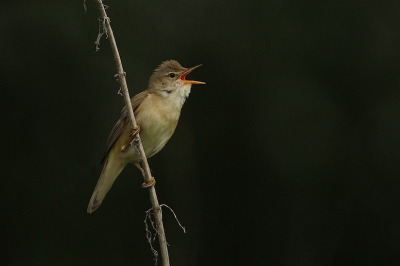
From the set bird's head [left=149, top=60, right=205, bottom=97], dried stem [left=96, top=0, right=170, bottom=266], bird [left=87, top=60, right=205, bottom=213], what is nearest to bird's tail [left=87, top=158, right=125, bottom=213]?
bird [left=87, top=60, right=205, bottom=213]

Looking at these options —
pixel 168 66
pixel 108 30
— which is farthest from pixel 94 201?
pixel 108 30

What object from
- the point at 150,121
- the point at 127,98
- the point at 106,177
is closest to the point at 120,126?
the point at 150,121

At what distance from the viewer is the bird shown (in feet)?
11.4

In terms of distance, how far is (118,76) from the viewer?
252 centimetres

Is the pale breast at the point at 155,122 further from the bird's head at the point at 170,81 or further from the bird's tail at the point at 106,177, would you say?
the bird's tail at the point at 106,177

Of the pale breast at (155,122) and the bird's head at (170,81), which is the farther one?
the bird's head at (170,81)

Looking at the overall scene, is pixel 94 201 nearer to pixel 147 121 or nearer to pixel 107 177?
pixel 107 177

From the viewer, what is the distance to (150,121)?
136 inches

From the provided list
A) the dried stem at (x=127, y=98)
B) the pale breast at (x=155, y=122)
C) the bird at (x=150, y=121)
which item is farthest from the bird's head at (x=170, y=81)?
the dried stem at (x=127, y=98)

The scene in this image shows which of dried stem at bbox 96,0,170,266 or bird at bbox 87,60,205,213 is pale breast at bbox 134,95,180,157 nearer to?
bird at bbox 87,60,205,213

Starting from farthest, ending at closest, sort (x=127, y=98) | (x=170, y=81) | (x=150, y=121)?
1. (x=170, y=81)
2. (x=150, y=121)
3. (x=127, y=98)

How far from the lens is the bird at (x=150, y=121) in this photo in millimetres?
3475

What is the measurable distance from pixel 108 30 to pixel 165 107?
3.96ft

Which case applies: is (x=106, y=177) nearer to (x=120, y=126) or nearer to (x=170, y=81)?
(x=120, y=126)
